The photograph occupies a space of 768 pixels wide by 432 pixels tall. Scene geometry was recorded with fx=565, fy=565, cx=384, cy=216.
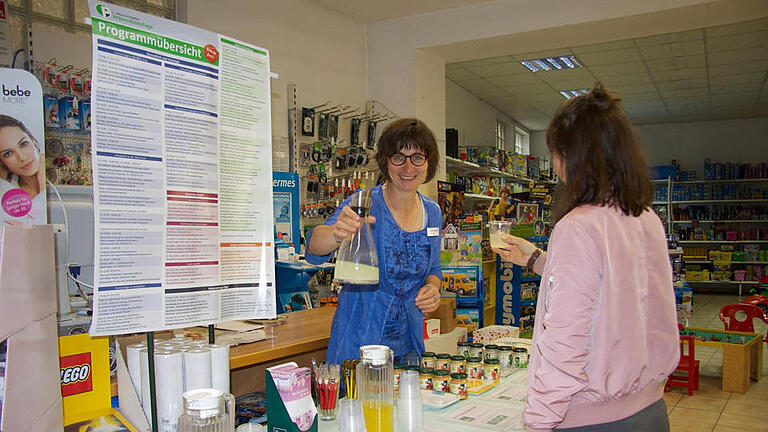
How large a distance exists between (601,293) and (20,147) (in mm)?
1568

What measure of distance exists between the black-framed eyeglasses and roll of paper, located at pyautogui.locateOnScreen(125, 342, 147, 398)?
128 cm

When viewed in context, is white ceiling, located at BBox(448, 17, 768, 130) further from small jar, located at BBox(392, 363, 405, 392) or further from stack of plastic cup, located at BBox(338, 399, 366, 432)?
stack of plastic cup, located at BBox(338, 399, 366, 432)

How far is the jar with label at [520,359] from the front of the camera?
219 cm

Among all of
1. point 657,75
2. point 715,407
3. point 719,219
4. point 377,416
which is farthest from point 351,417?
point 719,219

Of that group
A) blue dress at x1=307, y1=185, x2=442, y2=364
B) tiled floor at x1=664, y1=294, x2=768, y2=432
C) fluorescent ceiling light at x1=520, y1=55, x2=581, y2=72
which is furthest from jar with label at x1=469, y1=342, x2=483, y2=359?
fluorescent ceiling light at x1=520, y1=55, x2=581, y2=72

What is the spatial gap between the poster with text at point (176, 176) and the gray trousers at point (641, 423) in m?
0.89

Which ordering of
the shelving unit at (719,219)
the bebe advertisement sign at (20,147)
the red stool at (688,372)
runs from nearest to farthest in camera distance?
the bebe advertisement sign at (20,147) → the red stool at (688,372) → the shelving unit at (719,219)

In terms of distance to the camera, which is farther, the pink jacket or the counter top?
the counter top

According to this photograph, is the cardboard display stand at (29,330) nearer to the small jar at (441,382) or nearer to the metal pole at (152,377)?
the metal pole at (152,377)

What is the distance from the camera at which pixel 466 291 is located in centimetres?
484

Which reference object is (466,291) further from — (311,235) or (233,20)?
(233,20)

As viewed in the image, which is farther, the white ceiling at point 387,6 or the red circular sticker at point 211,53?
the white ceiling at point 387,6

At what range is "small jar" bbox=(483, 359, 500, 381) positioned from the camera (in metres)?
2.01

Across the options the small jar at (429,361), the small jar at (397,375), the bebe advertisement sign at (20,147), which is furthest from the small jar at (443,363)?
the bebe advertisement sign at (20,147)
